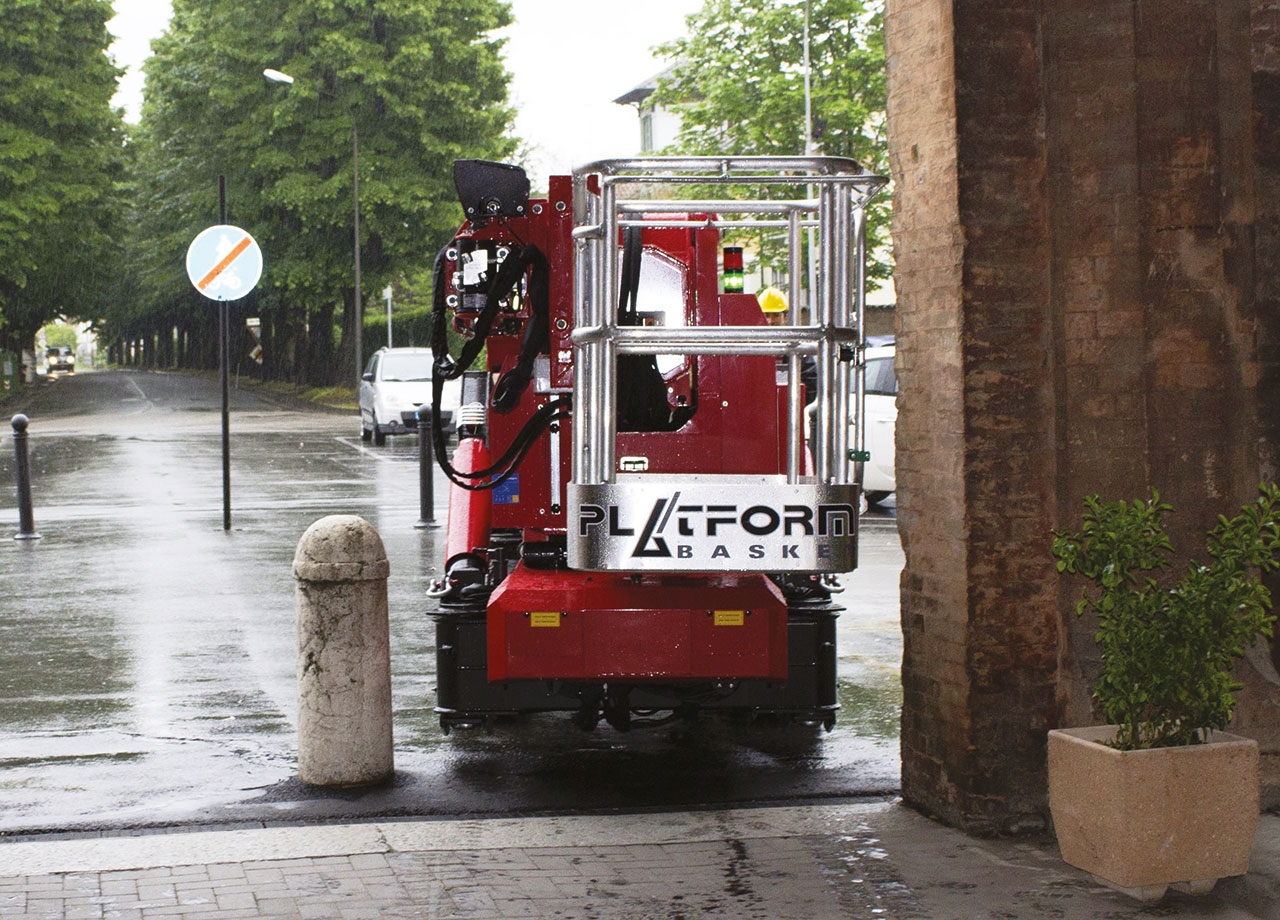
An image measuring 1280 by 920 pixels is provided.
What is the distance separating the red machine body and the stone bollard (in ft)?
1.31

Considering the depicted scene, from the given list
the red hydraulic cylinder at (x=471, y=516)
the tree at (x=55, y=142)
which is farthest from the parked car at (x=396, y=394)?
the tree at (x=55, y=142)

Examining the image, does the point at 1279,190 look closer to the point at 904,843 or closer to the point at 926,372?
the point at 926,372

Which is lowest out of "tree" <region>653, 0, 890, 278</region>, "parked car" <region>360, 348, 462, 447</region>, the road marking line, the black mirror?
"parked car" <region>360, 348, 462, 447</region>

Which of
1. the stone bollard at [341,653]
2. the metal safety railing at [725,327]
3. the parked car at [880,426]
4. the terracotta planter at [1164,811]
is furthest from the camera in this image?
the parked car at [880,426]

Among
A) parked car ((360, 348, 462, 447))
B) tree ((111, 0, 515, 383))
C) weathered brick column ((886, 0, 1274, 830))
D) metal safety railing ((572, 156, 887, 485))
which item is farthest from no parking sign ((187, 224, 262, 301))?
tree ((111, 0, 515, 383))

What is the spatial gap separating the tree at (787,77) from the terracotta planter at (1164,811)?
45230mm

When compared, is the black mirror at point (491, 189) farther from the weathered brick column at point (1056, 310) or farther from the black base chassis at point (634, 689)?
the weathered brick column at point (1056, 310)

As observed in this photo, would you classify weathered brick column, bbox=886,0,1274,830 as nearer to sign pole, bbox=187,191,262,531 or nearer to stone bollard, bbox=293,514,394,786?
stone bollard, bbox=293,514,394,786

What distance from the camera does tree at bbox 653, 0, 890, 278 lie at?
51656 millimetres

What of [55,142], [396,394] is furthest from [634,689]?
[55,142]

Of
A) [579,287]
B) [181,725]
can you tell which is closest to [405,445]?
[181,725]

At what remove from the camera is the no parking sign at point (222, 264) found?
1664cm

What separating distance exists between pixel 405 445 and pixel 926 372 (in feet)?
85.5

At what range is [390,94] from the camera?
53094 mm
